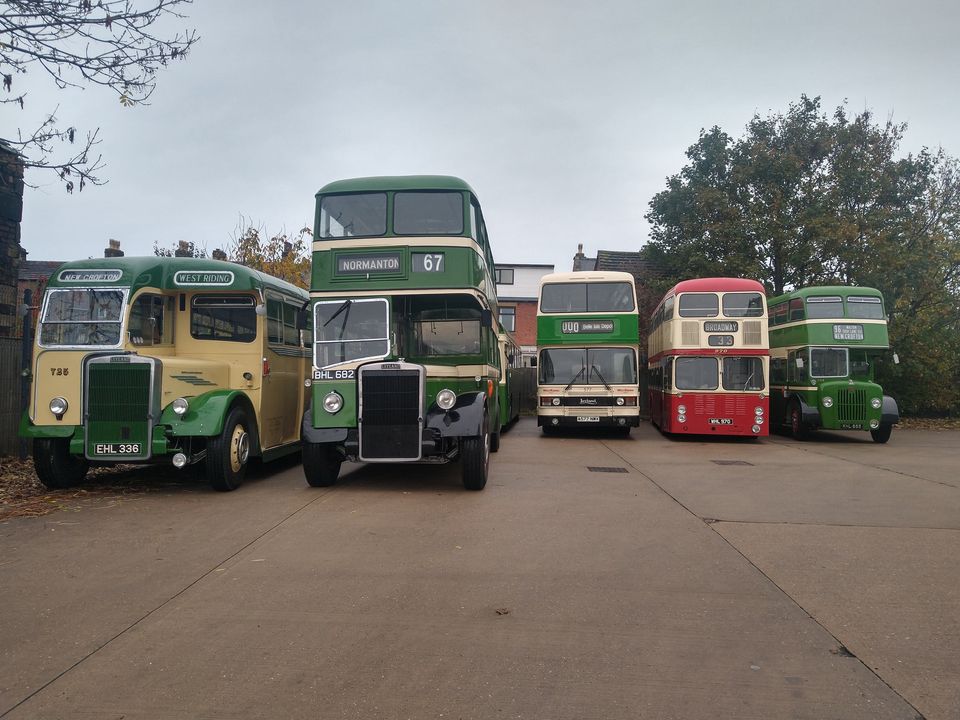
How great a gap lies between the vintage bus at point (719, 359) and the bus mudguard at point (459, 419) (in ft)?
30.8

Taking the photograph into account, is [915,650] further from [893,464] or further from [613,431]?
[613,431]

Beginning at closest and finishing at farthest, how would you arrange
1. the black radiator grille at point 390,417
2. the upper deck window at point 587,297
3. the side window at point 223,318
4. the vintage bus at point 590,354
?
the black radiator grille at point 390,417, the side window at point 223,318, the vintage bus at point 590,354, the upper deck window at point 587,297

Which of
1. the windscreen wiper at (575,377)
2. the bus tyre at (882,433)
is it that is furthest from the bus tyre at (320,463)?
the bus tyre at (882,433)

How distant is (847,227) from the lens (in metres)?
22.1

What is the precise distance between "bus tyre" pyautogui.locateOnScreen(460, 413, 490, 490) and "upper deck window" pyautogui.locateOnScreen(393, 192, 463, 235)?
2.67 metres

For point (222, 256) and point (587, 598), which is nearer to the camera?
point (587, 598)

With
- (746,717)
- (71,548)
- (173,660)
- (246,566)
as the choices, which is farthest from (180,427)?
(746,717)

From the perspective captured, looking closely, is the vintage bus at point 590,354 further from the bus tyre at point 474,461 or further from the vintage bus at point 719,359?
the bus tyre at point 474,461

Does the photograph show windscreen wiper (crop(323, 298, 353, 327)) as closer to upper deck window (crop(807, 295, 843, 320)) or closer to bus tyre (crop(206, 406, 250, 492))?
bus tyre (crop(206, 406, 250, 492))

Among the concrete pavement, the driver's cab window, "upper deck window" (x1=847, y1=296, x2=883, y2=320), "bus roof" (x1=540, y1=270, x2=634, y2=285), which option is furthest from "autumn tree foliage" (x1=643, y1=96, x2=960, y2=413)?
the driver's cab window

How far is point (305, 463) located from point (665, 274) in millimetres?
21013

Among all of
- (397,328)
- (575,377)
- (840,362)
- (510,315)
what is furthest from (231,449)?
(510,315)

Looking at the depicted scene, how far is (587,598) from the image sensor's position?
179 inches

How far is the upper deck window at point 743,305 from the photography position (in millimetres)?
16344
